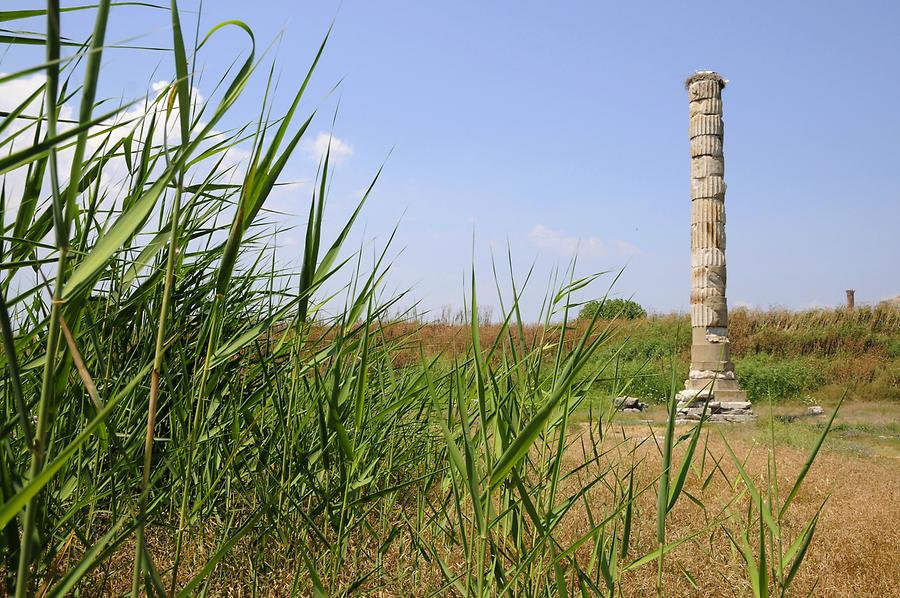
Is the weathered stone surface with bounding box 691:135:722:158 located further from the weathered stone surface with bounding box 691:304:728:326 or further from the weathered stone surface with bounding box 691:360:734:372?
the weathered stone surface with bounding box 691:360:734:372

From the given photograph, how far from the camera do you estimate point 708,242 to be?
33.1 feet

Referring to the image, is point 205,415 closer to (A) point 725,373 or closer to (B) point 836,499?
(B) point 836,499

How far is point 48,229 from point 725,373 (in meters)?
9.71

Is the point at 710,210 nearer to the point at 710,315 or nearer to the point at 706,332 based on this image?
the point at 710,315

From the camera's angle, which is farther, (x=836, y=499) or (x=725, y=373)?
(x=725, y=373)

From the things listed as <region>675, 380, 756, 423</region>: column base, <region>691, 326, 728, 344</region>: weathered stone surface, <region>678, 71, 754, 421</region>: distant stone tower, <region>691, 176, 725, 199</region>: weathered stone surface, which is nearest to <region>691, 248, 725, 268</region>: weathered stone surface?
<region>678, 71, 754, 421</region>: distant stone tower

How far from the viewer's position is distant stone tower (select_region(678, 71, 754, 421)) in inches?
394

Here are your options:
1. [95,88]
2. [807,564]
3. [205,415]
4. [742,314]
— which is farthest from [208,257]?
[742,314]

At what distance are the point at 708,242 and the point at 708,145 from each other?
137 centimetres

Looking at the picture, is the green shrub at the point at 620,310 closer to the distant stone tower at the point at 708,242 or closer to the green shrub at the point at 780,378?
the distant stone tower at the point at 708,242

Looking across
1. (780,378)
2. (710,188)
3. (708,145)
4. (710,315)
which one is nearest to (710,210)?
(710,188)

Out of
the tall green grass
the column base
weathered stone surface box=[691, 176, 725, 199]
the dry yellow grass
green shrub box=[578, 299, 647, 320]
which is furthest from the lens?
weathered stone surface box=[691, 176, 725, 199]

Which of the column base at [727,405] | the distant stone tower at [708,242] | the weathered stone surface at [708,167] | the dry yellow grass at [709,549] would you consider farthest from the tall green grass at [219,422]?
the weathered stone surface at [708,167]

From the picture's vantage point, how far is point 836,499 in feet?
13.3
